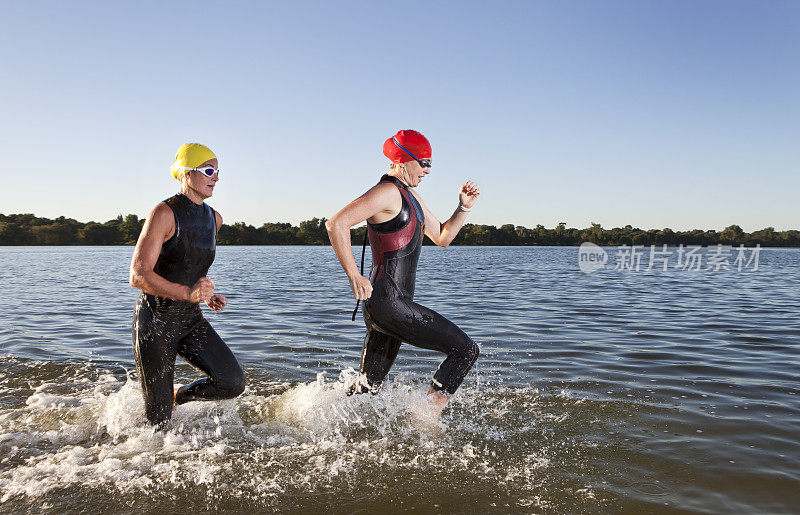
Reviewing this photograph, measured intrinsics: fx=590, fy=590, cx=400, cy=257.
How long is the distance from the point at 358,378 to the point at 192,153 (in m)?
2.37

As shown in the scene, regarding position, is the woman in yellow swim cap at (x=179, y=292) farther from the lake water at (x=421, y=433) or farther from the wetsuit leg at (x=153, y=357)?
the lake water at (x=421, y=433)

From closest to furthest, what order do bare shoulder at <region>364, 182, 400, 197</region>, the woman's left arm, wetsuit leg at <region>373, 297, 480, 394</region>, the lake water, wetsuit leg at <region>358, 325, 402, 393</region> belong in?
the lake water, bare shoulder at <region>364, 182, 400, 197</region>, wetsuit leg at <region>373, 297, 480, 394</region>, wetsuit leg at <region>358, 325, 402, 393</region>, the woman's left arm

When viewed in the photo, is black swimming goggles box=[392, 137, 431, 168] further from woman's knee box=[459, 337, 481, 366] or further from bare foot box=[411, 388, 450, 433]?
bare foot box=[411, 388, 450, 433]

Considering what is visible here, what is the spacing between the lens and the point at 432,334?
4797 millimetres

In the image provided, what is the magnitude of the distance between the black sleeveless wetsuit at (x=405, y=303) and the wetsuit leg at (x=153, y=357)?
164 cm

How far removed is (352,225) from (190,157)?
4.96ft

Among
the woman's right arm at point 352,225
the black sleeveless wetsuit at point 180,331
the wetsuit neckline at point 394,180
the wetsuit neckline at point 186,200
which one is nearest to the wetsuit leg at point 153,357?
the black sleeveless wetsuit at point 180,331

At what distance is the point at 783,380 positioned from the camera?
24.9 feet

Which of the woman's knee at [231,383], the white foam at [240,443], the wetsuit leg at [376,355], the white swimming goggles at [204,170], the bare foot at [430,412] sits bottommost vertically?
the white foam at [240,443]

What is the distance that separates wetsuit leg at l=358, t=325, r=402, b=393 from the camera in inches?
202

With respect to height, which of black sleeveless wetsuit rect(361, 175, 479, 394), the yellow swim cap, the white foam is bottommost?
the white foam

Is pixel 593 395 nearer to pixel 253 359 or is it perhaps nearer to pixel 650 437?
pixel 650 437

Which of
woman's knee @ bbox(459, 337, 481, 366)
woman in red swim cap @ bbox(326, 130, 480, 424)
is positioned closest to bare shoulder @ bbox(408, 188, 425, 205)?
woman in red swim cap @ bbox(326, 130, 480, 424)

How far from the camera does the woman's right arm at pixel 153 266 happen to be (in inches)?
174
